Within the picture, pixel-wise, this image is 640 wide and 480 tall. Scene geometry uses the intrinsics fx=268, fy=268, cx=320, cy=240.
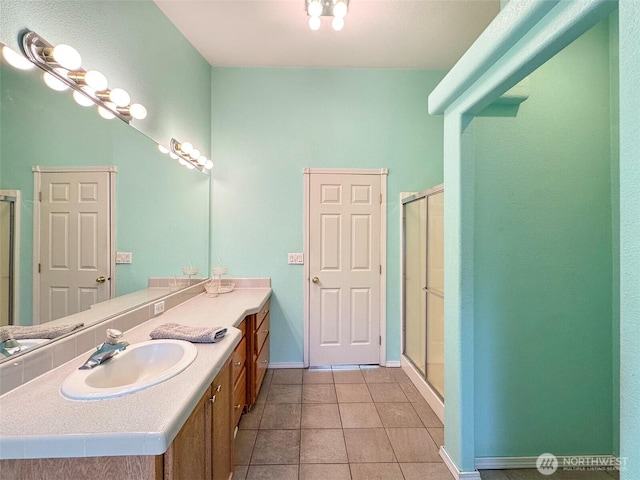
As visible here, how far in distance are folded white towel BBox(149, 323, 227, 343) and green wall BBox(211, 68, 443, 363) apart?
4.74 ft

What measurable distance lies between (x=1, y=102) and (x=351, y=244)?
2.47 meters

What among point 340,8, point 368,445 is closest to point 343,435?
point 368,445

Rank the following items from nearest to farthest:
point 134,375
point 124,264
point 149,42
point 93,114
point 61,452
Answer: point 61,452 → point 134,375 → point 93,114 → point 124,264 → point 149,42

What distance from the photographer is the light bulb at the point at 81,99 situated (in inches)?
48.9

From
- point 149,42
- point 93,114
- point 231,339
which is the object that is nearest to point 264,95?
point 149,42

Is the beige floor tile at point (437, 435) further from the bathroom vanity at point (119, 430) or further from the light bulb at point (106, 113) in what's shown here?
the light bulb at point (106, 113)

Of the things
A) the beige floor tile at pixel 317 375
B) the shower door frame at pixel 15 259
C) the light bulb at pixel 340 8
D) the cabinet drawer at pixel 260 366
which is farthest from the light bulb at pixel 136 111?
the beige floor tile at pixel 317 375

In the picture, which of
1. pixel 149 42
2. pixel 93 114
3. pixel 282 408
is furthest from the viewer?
pixel 282 408

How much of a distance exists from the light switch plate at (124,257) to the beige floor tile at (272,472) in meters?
1.42

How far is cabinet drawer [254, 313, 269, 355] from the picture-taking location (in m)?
2.18

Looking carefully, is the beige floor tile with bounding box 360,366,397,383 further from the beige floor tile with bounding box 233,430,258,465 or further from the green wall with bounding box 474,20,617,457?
the beige floor tile with bounding box 233,430,258,465

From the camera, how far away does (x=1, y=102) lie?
929 millimetres

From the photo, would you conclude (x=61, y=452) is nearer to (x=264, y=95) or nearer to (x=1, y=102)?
(x=1, y=102)

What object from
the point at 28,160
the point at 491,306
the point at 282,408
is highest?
the point at 28,160
